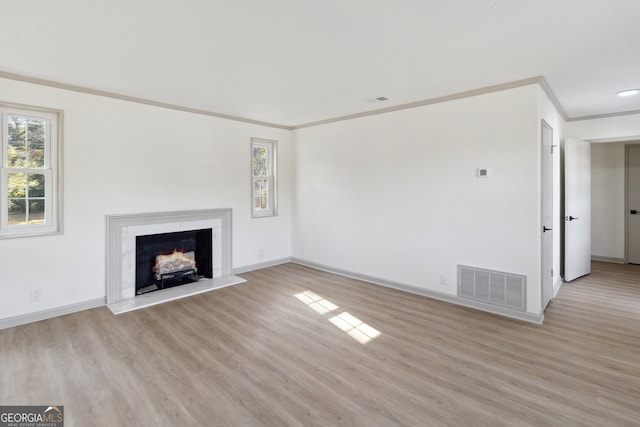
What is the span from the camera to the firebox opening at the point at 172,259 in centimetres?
453

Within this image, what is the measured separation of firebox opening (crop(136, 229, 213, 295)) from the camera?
14.9 ft

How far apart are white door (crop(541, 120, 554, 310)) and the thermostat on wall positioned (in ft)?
1.79

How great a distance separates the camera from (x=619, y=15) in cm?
217

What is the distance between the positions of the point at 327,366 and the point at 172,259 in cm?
308

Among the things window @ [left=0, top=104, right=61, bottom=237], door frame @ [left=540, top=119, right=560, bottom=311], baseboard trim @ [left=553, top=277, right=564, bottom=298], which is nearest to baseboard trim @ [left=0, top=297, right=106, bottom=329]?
window @ [left=0, top=104, right=61, bottom=237]

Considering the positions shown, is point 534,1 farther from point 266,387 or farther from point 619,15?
point 266,387

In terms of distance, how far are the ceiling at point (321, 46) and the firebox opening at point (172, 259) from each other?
79.1 inches

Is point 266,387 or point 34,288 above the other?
point 34,288

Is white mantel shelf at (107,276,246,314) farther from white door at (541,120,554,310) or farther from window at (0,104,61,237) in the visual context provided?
white door at (541,120,554,310)

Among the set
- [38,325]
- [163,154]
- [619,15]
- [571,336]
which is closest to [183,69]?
[163,154]

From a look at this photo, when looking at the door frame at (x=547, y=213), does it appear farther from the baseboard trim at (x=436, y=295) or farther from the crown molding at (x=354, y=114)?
the crown molding at (x=354, y=114)

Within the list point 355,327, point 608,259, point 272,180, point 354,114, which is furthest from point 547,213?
point 272,180

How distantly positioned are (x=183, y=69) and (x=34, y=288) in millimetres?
2878

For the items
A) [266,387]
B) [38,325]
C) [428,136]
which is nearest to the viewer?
[266,387]
